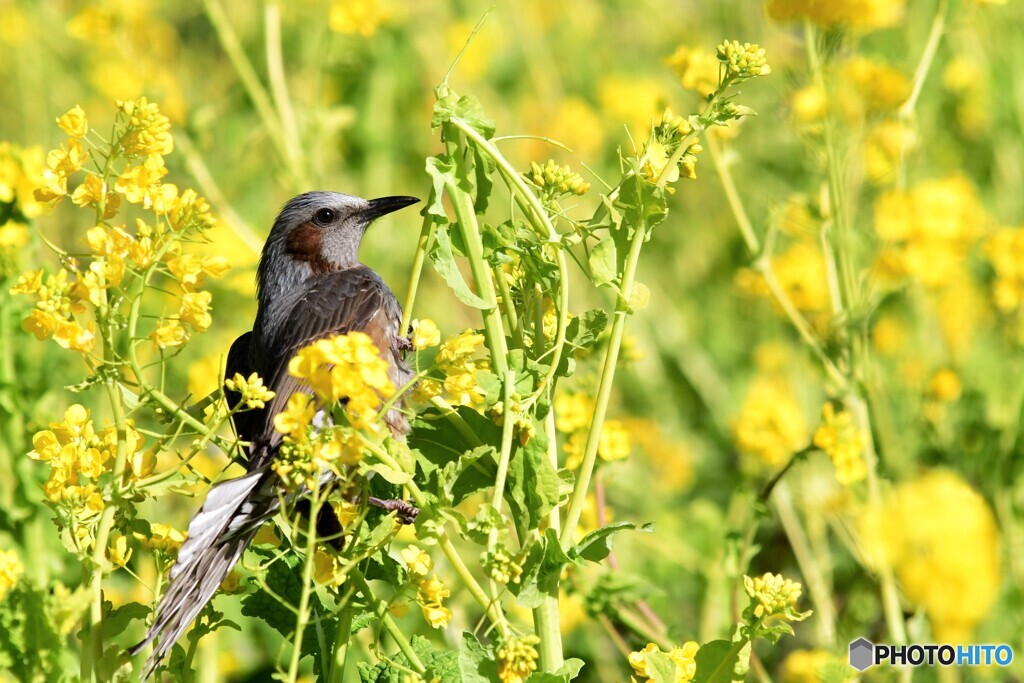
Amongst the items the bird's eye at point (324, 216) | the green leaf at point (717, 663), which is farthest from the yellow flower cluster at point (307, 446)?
the bird's eye at point (324, 216)

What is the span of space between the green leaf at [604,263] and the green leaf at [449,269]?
0.22m

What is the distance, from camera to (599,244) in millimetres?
2301

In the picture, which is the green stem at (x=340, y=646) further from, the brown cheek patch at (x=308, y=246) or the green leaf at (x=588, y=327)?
the brown cheek patch at (x=308, y=246)

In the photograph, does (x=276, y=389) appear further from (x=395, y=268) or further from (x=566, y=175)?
(x=395, y=268)

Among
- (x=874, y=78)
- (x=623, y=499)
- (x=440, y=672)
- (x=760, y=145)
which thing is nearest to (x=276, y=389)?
(x=440, y=672)

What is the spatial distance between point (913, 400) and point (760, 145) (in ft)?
8.25

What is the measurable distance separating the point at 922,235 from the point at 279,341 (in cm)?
201

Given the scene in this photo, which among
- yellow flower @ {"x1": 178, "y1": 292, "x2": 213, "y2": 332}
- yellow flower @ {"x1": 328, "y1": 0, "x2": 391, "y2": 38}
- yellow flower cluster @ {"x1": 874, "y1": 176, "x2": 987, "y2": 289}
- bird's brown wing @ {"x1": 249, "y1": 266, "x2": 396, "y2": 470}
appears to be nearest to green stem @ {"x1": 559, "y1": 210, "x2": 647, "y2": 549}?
yellow flower @ {"x1": 178, "y1": 292, "x2": 213, "y2": 332}

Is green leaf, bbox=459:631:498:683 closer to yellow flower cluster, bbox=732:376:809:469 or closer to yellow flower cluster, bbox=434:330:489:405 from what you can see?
yellow flower cluster, bbox=434:330:489:405

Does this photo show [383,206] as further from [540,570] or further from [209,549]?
[540,570]

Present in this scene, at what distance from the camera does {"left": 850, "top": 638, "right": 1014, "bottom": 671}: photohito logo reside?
3186mm

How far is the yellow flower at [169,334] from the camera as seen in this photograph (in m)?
2.29

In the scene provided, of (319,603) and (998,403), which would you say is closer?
(319,603)

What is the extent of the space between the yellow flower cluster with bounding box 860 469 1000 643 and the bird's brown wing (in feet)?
6.63
